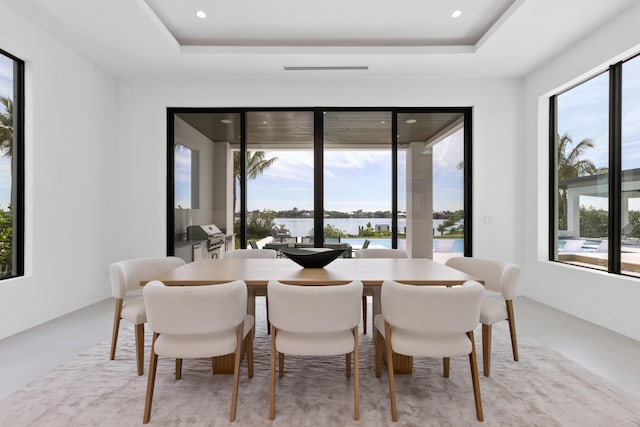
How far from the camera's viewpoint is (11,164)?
3379 millimetres

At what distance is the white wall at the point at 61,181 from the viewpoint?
3.41 meters

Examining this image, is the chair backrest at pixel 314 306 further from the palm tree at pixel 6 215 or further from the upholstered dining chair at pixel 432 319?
the palm tree at pixel 6 215

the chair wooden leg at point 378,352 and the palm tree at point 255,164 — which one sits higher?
the palm tree at point 255,164

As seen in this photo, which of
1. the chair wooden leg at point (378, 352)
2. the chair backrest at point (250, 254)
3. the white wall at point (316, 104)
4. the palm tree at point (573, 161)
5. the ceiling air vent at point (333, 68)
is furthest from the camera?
the white wall at point (316, 104)

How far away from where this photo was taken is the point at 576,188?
408cm

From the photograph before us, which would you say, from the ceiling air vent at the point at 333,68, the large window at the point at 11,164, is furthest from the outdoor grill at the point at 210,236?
the ceiling air vent at the point at 333,68

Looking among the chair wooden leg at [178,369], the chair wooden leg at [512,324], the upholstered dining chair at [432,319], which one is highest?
the upholstered dining chair at [432,319]

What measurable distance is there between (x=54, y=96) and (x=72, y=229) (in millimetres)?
1483

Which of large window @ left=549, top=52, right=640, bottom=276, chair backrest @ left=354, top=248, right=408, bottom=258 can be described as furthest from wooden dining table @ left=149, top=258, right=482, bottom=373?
large window @ left=549, top=52, right=640, bottom=276

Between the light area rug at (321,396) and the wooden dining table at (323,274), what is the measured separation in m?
0.28

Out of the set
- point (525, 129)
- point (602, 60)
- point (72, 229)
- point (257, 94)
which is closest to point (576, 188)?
point (525, 129)

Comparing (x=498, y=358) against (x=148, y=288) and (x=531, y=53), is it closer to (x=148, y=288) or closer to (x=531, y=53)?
(x=148, y=288)

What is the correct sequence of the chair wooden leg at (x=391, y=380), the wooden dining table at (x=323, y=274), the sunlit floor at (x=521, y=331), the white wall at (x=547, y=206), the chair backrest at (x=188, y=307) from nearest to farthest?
the chair backrest at (x=188, y=307)
the chair wooden leg at (x=391, y=380)
the wooden dining table at (x=323, y=274)
the sunlit floor at (x=521, y=331)
the white wall at (x=547, y=206)

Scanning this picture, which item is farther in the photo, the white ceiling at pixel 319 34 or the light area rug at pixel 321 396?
the white ceiling at pixel 319 34
